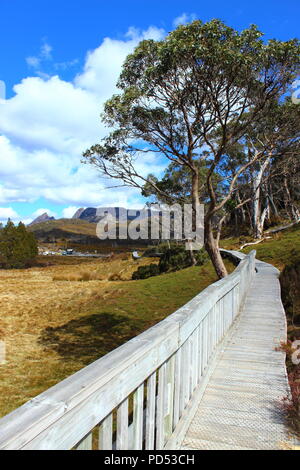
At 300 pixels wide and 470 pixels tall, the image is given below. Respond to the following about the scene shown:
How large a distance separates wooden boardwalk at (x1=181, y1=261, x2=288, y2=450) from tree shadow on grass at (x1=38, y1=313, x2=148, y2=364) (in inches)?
196

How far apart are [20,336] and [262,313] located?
8.27m

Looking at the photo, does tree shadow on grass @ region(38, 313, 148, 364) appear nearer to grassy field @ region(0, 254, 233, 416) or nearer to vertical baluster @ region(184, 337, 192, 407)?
grassy field @ region(0, 254, 233, 416)

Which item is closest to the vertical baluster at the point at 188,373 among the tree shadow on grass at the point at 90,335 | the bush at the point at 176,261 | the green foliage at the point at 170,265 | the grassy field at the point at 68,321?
the grassy field at the point at 68,321

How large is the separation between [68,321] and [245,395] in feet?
36.1

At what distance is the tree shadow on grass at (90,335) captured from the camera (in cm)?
1011

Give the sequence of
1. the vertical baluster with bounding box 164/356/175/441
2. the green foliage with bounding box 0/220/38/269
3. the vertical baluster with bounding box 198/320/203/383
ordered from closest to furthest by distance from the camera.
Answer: the vertical baluster with bounding box 164/356/175/441, the vertical baluster with bounding box 198/320/203/383, the green foliage with bounding box 0/220/38/269

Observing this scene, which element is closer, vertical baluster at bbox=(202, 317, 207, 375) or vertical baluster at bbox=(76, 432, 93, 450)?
vertical baluster at bbox=(76, 432, 93, 450)

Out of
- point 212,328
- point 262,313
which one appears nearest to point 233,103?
point 262,313

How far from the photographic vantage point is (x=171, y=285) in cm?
1805

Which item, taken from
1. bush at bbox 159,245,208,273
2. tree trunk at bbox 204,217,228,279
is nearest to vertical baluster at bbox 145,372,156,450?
tree trunk at bbox 204,217,228,279

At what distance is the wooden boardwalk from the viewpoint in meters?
3.02

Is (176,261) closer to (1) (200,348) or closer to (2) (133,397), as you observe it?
(1) (200,348)

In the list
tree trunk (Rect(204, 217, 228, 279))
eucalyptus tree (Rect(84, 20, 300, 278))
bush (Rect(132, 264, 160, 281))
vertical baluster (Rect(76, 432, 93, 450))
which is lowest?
bush (Rect(132, 264, 160, 281))

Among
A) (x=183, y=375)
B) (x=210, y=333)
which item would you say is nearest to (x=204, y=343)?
(x=210, y=333)
